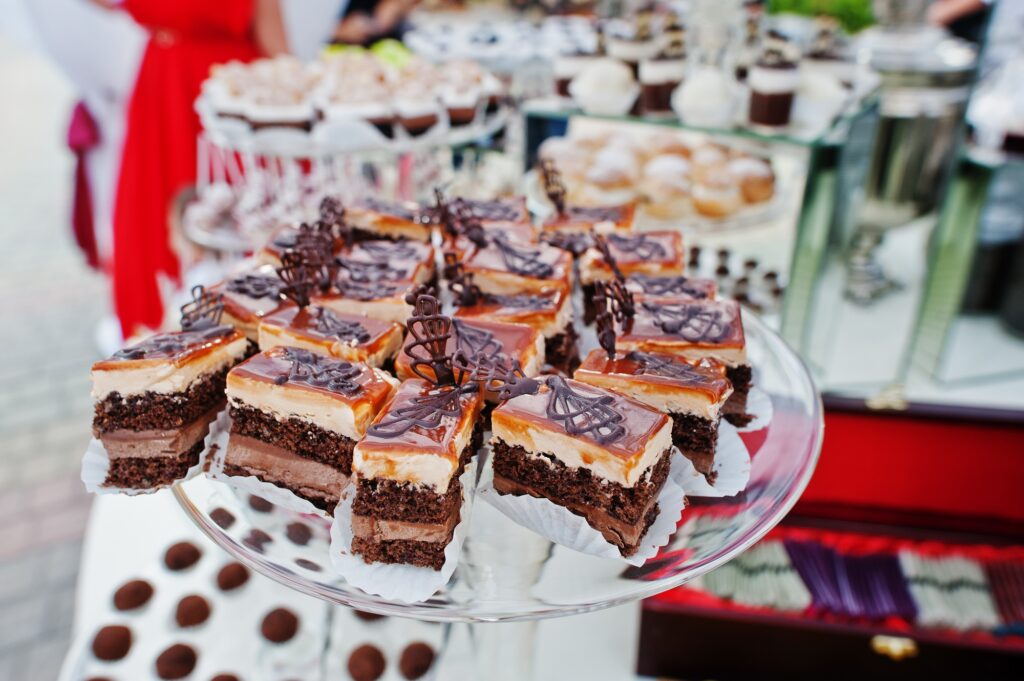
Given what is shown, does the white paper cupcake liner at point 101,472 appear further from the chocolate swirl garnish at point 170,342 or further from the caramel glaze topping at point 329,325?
the caramel glaze topping at point 329,325

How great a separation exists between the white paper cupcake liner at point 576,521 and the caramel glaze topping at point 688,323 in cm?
35

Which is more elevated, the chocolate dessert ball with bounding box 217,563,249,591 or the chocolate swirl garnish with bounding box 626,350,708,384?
the chocolate swirl garnish with bounding box 626,350,708,384

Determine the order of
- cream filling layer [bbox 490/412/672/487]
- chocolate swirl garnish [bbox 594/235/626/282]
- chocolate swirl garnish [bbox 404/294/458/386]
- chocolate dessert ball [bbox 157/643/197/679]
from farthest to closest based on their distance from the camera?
1. chocolate swirl garnish [bbox 594/235/626/282]
2. chocolate dessert ball [bbox 157/643/197/679]
3. chocolate swirl garnish [bbox 404/294/458/386]
4. cream filling layer [bbox 490/412/672/487]

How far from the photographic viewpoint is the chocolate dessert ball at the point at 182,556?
2.20 m

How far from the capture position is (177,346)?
5.70 feet

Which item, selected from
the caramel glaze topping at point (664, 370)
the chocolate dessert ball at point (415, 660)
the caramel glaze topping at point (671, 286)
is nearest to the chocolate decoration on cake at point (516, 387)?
the caramel glaze topping at point (664, 370)

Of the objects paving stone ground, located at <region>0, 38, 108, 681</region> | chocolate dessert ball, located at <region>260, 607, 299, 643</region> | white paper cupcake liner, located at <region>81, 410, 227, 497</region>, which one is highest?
white paper cupcake liner, located at <region>81, 410, 227, 497</region>

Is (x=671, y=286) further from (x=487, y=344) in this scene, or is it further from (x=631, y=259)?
(x=487, y=344)

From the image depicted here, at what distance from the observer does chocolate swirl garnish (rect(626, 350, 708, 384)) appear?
5.53 feet

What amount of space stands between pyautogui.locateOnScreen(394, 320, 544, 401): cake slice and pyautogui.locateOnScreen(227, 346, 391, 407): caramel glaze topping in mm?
108

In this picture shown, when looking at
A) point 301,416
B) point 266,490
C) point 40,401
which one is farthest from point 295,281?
point 40,401

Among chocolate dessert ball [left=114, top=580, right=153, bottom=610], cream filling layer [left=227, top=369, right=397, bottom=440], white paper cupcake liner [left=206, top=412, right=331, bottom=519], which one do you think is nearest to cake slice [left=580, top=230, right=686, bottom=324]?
cream filling layer [left=227, top=369, right=397, bottom=440]

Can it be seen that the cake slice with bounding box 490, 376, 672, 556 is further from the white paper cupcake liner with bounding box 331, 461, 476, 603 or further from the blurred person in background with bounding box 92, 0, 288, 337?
the blurred person in background with bounding box 92, 0, 288, 337

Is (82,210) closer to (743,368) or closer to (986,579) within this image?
(743,368)
